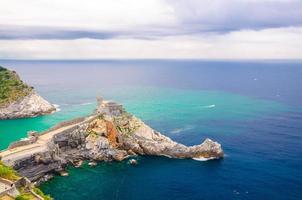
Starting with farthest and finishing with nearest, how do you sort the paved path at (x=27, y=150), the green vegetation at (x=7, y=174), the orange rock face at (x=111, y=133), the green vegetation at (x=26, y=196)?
the orange rock face at (x=111, y=133)
the paved path at (x=27, y=150)
the green vegetation at (x=7, y=174)
the green vegetation at (x=26, y=196)

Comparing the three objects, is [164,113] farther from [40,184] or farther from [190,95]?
[40,184]

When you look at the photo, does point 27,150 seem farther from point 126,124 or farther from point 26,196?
point 26,196

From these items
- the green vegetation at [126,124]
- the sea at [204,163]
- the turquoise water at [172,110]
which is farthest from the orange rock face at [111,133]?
the turquoise water at [172,110]

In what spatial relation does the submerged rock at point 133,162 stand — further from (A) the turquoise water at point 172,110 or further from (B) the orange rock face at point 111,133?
(A) the turquoise water at point 172,110

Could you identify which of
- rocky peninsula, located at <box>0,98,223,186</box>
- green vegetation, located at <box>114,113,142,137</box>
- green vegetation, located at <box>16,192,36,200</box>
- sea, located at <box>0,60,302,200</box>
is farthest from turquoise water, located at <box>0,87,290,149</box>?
green vegetation, located at <box>16,192,36,200</box>

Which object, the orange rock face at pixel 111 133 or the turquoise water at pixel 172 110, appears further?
the turquoise water at pixel 172 110

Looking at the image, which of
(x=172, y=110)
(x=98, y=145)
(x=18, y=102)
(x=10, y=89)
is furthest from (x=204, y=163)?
(x=10, y=89)
